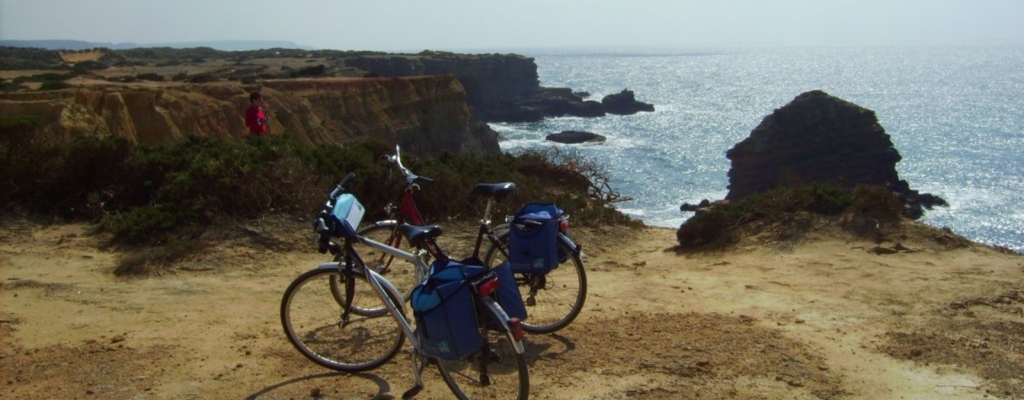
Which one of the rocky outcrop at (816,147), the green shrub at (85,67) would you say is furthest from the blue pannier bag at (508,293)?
the rocky outcrop at (816,147)

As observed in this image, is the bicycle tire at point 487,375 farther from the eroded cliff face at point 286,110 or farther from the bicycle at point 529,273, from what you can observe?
the eroded cliff face at point 286,110

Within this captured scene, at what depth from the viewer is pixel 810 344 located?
5750 mm

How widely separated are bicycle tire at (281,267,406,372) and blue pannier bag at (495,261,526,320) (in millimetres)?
812

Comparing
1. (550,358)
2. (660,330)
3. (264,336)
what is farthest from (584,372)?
(264,336)

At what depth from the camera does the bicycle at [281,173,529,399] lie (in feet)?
13.5

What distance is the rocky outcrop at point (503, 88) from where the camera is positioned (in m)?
94.4

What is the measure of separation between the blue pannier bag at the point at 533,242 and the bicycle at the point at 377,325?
0.58 meters

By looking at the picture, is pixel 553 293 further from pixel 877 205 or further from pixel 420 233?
pixel 877 205

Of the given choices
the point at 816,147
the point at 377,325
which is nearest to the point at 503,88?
the point at 816,147

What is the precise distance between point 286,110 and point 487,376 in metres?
32.7

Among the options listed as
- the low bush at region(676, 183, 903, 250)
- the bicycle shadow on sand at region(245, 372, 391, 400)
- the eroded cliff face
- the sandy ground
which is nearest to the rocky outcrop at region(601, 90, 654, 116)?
the eroded cliff face

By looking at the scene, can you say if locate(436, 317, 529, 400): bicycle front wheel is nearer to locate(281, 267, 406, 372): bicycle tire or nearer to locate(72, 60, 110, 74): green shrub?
locate(281, 267, 406, 372): bicycle tire

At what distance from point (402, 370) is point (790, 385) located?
2.31 metres

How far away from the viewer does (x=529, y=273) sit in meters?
5.56
